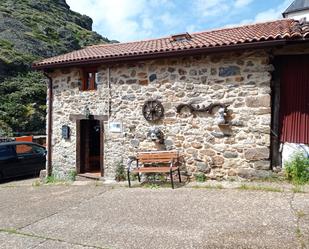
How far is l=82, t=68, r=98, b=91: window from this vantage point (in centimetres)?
958

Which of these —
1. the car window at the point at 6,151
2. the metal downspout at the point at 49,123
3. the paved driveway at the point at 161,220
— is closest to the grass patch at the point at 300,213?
the paved driveway at the point at 161,220

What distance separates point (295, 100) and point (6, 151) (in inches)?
390

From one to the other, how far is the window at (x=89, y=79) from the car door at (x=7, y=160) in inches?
167

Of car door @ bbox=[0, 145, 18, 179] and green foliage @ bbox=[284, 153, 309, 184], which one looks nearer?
green foliage @ bbox=[284, 153, 309, 184]

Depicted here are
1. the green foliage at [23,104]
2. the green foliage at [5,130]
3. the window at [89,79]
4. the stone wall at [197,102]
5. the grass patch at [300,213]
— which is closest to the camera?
the grass patch at [300,213]

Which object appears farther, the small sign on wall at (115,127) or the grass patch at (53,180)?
the grass patch at (53,180)

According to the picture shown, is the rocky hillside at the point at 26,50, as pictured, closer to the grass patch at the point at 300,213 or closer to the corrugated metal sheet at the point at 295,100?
the corrugated metal sheet at the point at 295,100

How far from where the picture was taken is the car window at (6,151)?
11.4 metres

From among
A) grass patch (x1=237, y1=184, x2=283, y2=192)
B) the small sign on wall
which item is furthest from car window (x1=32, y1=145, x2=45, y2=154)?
grass patch (x1=237, y1=184, x2=283, y2=192)

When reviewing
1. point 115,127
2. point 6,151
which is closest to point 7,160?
point 6,151

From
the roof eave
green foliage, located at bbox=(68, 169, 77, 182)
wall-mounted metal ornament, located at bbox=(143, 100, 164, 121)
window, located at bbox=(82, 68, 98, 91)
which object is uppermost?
the roof eave

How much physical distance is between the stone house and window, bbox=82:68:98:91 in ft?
0.10

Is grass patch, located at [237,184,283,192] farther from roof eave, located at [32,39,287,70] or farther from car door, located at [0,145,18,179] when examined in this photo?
car door, located at [0,145,18,179]

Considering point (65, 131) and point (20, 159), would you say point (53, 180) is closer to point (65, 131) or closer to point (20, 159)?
point (65, 131)
